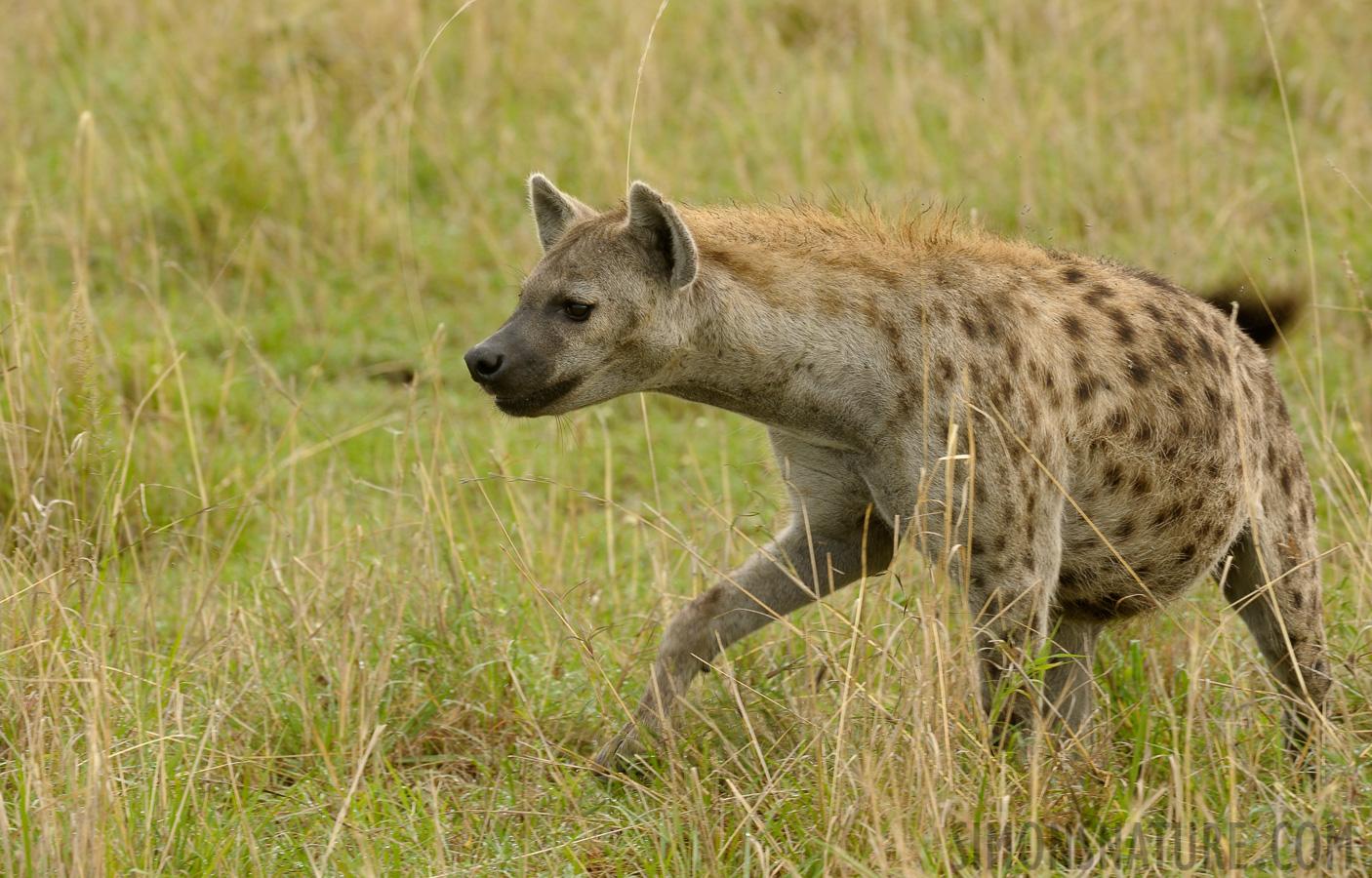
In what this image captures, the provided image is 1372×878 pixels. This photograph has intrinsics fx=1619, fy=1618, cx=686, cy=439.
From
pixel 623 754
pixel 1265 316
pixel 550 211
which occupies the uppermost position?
pixel 550 211

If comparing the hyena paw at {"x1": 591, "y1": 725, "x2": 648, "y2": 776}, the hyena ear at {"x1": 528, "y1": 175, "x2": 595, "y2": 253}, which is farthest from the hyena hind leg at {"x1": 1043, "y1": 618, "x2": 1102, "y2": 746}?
the hyena ear at {"x1": 528, "y1": 175, "x2": 595, "y2": 253}

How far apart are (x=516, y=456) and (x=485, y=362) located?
2146 mm

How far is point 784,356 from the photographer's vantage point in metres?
3.11

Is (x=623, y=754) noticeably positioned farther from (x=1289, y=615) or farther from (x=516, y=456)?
(x=516, y=456)

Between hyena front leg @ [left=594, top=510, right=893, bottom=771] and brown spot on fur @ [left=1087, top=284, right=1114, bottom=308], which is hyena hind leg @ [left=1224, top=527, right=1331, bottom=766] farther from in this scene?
hyena front leg @ [left=594, top=510, right=893, bottom=771]

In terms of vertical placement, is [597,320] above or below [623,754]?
above

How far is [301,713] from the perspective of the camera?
3.37 m

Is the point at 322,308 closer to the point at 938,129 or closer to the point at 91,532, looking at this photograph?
the point at 91,532

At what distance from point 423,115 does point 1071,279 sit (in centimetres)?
428

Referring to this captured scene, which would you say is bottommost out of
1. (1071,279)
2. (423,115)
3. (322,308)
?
(322,308)

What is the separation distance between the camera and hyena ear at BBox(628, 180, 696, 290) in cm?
301

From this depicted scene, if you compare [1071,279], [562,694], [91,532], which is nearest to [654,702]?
[562,694]

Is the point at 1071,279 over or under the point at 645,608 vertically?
over

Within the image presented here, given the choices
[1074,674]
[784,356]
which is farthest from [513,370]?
[1074,674]
